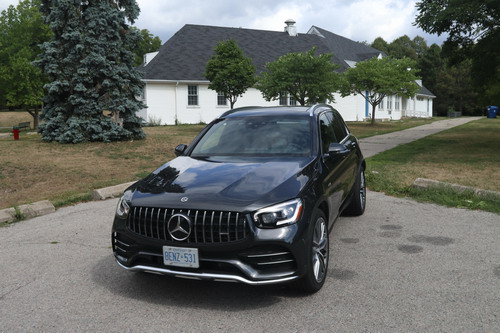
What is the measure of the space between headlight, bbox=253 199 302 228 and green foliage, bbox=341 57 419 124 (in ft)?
89.9

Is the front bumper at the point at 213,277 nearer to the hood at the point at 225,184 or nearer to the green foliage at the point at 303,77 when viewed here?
the hood at the point at 225,184

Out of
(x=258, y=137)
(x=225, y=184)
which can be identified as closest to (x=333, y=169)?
(x=258, y=137)

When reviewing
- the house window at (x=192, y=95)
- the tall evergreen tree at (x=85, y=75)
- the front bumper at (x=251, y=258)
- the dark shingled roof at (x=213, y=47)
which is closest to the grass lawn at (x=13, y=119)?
the dark shingled roof at (x=213, y=47)

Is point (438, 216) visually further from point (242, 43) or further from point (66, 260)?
point (242, 43)

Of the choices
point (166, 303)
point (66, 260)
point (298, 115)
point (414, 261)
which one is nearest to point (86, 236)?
point (66, 260)

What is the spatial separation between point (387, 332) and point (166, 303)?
1793mm

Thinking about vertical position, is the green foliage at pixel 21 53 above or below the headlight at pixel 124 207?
above

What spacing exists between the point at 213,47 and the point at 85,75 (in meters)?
17.7

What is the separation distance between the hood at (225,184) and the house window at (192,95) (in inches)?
1100

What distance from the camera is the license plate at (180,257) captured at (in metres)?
3.46

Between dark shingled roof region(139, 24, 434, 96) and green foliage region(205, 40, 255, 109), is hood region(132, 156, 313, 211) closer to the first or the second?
green foliage region(205, 40, 255, 109)

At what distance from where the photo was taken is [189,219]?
3.49 m

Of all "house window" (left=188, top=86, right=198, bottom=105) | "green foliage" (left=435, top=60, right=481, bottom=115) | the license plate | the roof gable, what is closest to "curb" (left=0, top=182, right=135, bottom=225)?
the license plate

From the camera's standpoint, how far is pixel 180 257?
3496 mm
